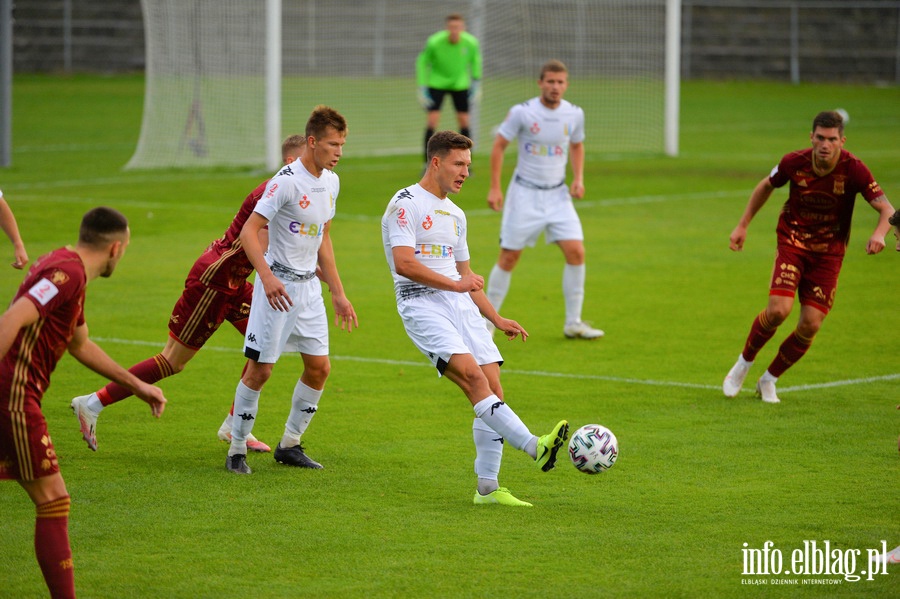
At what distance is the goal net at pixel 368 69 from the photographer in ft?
80.4

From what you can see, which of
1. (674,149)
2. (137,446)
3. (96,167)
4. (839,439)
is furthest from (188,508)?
(674,149)

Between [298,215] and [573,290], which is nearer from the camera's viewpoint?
[298,215]

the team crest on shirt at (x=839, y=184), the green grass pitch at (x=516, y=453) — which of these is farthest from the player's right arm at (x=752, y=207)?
the green grass pitch at (x=516, y=453)

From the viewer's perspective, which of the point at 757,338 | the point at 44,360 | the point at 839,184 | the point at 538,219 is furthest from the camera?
the point at 538,219

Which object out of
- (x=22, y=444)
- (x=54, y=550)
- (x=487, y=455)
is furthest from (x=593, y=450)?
(x=22, y=444)

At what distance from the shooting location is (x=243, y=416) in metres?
7.67

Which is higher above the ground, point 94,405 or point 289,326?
point 289,326

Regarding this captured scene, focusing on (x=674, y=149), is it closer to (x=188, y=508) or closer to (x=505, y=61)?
(x=505, y=61)

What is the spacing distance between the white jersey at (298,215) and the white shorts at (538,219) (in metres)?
4.71

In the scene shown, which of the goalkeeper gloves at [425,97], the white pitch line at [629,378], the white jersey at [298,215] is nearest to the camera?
the white jersey at [298,215]

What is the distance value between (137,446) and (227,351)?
10.4ft

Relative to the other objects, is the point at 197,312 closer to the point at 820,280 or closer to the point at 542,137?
the point at 820,280

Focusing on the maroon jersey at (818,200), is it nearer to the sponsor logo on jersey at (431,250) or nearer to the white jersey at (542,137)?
the white jersey at (542,137)

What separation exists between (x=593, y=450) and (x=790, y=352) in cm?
347
